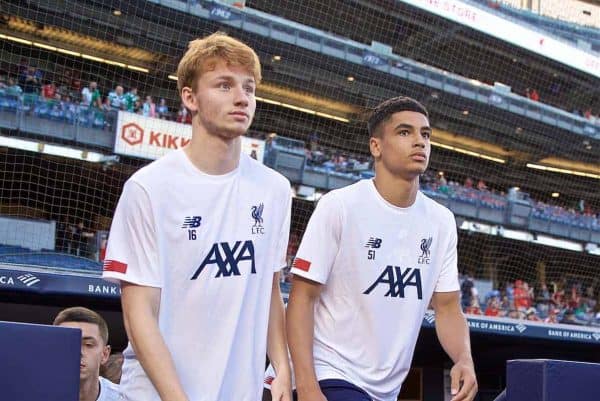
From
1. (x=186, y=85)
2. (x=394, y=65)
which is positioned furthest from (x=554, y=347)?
(x=394, y=65)

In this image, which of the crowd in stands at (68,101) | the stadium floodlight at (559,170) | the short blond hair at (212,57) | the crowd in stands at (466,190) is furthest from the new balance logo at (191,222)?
the stadium floodlight at (559,170)

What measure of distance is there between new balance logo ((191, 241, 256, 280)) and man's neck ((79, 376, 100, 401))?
1.98 metres

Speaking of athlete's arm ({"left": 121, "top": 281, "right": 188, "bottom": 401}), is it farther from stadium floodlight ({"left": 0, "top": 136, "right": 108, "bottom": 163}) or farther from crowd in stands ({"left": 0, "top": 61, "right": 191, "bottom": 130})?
stadium floodlight ({"left": 0, "top": 136, "right": 108, "bottom": 163})

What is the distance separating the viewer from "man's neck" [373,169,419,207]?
12.6 ft

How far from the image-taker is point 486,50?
3422 centimetres

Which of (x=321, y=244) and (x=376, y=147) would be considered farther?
(x=376, y=147)

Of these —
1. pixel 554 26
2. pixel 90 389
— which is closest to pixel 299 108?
pixel 554 26

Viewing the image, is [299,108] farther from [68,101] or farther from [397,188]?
[397,188]

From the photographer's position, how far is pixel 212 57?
287 cm

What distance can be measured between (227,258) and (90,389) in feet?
6.80

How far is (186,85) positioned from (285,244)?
0.66 meters

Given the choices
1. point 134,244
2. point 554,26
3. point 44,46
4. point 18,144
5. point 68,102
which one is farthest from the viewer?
point 554,26

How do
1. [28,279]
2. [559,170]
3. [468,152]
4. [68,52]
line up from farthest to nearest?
[559,170] < [468,152] < [68,52] < [28,279]

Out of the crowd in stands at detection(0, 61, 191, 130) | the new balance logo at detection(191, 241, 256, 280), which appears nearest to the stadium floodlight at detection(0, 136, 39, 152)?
the crowd in stands at detection(0, 61, 191, 130)
